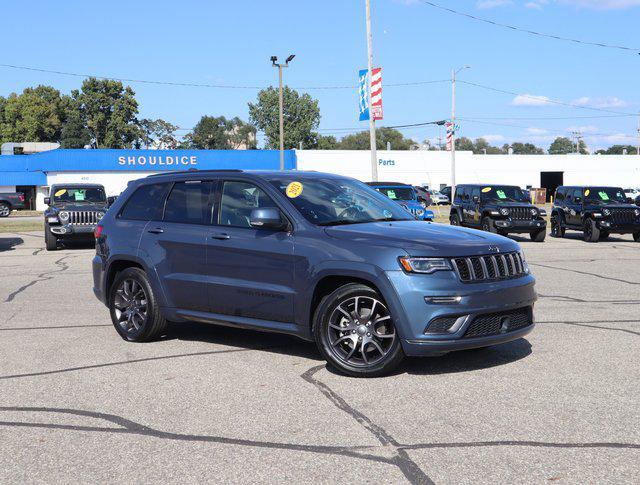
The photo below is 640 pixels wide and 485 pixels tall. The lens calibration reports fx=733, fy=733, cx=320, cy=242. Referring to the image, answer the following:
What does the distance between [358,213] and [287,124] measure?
124m

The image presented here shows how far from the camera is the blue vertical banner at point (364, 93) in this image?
29.3 metres

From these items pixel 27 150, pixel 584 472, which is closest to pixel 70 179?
pixel 27 150

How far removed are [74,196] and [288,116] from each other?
11178cm

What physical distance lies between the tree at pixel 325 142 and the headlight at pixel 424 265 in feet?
435

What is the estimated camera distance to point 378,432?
15.0 ft

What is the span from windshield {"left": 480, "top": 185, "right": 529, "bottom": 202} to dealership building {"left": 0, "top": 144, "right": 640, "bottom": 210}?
41.2 metres

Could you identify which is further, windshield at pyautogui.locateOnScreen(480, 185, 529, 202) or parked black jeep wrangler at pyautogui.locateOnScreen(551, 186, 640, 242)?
windshield at pyautogui.locateOnScreen(480, 185, 529, 202)

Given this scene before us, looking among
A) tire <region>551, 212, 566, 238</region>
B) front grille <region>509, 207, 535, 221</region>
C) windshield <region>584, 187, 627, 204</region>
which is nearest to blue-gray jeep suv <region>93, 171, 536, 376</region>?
front grille <region>509, 207, 535, 221</region>

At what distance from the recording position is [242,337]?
305 inches

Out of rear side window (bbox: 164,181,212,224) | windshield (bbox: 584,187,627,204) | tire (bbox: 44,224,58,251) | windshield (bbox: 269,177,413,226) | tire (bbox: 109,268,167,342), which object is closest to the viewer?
windshield (bbox: 269,177,413,226)

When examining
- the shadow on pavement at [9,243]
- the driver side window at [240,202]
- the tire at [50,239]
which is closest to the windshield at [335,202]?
the driver side window at [240,202]

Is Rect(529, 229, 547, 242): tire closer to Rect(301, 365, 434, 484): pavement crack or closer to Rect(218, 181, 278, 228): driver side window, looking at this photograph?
Rect(218, 181, 278, 228): driver side window

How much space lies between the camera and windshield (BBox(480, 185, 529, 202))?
2369 cm

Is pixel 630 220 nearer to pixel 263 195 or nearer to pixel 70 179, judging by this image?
pixel 263 195
